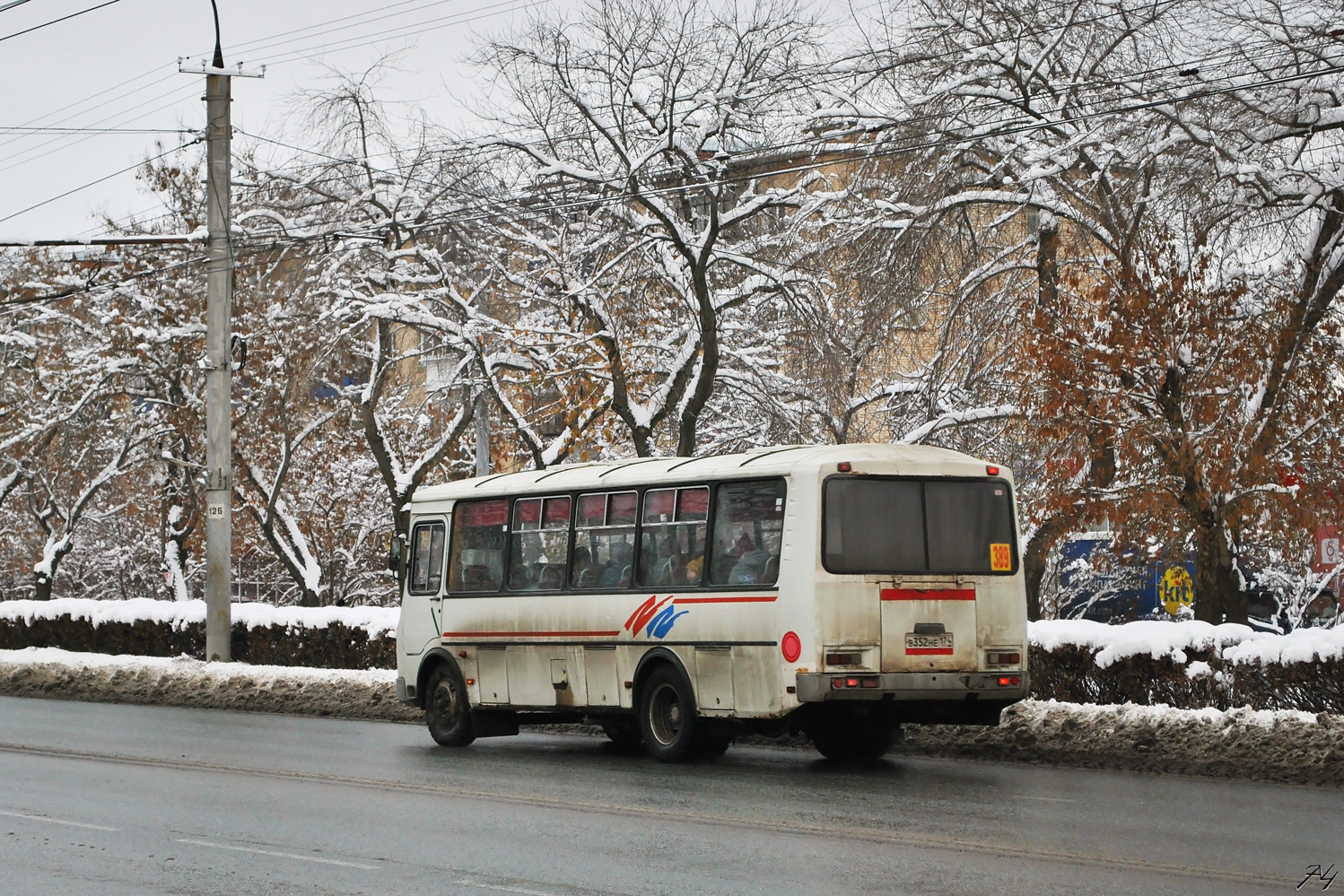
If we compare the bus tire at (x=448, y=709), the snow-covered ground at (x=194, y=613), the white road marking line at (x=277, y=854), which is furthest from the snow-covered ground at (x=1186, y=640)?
the snow-covered ground at (x=194, y=613)

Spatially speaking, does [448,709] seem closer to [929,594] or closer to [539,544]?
[539,544]

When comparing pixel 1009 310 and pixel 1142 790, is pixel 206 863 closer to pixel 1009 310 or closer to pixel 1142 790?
pixel 1142 790

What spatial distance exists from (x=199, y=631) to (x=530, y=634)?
15.3 m

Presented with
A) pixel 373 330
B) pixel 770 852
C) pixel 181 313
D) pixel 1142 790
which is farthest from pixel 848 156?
pixel 181 313

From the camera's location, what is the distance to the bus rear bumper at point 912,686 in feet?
49.3

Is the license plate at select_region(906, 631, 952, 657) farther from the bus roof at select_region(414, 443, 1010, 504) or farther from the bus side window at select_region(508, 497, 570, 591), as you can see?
the bus side window at select_region(508, 497, 570, 591)

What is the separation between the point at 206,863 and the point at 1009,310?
49.3ft

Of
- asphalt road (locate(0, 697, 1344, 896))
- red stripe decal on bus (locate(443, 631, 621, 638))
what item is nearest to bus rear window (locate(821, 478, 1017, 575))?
asphalt road (locate(0, 697, 1344, 896))

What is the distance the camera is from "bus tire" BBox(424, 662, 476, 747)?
62.5 ft

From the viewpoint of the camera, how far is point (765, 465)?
16.0 metres

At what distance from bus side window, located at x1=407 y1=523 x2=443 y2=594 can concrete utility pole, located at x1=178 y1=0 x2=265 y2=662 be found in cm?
841

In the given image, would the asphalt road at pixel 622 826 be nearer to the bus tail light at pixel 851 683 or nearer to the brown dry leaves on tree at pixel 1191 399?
the bus tail light at pixel 851 683

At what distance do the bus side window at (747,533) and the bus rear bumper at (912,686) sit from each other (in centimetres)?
109

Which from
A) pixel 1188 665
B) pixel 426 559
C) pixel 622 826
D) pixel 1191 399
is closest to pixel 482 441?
pixel 426 559
